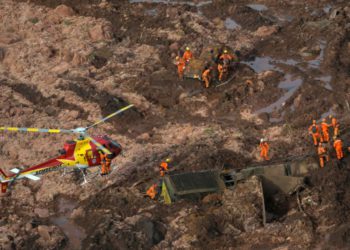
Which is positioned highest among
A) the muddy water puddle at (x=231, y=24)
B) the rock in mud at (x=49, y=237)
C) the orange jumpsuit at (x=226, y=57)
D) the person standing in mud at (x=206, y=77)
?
the muddy water puddle at (x=231, y=24)

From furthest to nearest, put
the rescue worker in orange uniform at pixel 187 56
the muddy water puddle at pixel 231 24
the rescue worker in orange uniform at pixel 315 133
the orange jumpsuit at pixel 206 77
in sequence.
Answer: the muddy water puddle at pixel 231 24 → the rescue worker in orange uniform at pixel 187 56 → the orange jumpsuit at pixel 206 77 → the rescue worker in orange uniform at pixel 315 133

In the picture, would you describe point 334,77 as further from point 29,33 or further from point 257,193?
point 29,33

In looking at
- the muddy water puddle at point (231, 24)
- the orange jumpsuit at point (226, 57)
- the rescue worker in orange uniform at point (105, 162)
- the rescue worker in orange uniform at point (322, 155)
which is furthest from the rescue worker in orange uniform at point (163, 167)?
the muddy water puddle at point (231, 24)

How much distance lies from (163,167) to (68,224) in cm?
367

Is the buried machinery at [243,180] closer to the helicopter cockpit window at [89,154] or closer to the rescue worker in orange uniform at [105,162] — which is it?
the rescue worker in orange uniform at [105,162]

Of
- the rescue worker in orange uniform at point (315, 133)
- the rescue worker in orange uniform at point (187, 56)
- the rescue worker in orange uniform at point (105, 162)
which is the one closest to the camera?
the rescue worker in orange uniform at point (105, 162)

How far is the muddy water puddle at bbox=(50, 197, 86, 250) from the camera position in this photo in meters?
21.5

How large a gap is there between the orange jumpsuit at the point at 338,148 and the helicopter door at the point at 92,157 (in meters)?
7.81

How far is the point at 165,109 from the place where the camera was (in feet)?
88.7

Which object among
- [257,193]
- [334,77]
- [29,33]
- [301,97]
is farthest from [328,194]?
[29,33]

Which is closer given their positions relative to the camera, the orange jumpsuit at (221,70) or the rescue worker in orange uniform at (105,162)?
the rescue worker in orange uniform at (105,162)

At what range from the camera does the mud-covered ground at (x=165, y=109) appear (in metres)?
20.8

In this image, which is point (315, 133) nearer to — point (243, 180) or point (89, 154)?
point (243, 180)

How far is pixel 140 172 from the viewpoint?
23.7 metres
